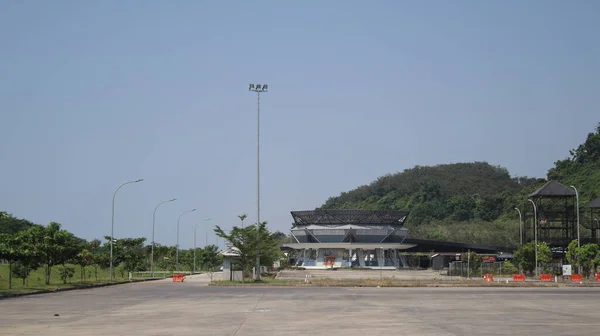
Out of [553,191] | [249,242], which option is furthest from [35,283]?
[553,191]

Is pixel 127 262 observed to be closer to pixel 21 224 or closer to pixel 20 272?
pixel 20 272

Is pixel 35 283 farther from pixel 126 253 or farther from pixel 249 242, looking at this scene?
pixel 126 253

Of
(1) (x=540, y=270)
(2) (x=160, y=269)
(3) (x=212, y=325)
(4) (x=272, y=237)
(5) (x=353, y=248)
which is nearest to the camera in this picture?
(3) (x=212, y=325)

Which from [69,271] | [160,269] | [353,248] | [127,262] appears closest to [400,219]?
[353,248]

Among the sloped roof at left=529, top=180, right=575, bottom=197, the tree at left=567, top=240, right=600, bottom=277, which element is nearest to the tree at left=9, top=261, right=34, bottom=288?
the tree at left=567, top=240, right=600, bottom=277

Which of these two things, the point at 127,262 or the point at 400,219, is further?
the point at 400,219

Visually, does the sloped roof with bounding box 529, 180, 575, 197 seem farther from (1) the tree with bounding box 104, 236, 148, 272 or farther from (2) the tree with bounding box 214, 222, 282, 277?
(1) the tree with bounding box 104, 236, 148, 272

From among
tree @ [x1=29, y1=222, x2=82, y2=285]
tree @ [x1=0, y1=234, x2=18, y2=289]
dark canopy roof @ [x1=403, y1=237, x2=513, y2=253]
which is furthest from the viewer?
dark canopy roof @ [x1=403, y1=237, x2=513, y2=253]

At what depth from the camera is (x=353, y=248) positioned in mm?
138875

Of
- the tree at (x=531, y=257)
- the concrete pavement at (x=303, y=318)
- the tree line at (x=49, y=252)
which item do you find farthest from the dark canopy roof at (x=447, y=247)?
the concrete pavement at (x=303, y=318)

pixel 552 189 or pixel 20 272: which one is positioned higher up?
pixel 552 189

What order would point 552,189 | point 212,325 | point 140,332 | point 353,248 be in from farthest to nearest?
point 353,248, point 552,189, point 212,325, point 140,332

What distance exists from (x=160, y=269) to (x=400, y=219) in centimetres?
4818

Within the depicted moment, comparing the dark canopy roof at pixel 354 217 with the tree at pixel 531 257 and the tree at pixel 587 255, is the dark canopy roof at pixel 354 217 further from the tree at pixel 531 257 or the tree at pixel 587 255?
the tree at pixel 587 255
